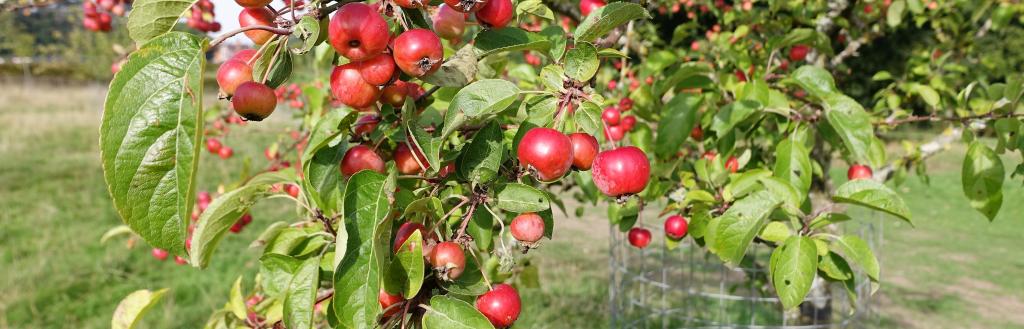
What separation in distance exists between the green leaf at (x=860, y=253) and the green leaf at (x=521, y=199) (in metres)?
0.84

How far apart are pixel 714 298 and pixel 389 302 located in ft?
15.6

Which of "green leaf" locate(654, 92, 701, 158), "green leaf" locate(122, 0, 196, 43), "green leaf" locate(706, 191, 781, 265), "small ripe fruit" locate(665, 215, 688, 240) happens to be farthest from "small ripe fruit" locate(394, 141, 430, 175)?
"small ripe fruit" locate(665, 215, 688, 240)

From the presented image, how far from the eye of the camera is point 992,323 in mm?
4859

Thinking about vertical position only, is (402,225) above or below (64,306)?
above

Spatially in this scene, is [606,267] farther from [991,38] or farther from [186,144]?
[991,38]

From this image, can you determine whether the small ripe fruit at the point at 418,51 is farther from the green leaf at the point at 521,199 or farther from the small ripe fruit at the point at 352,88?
the green leaf at the point at 521,199

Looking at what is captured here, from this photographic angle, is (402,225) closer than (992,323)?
Yes

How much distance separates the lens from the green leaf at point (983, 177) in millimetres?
1824

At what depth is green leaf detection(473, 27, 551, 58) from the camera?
941 millimetres

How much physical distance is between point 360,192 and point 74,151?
1291 cm

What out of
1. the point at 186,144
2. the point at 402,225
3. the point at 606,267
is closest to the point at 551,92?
the point at 402,225

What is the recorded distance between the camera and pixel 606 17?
940 millimetres

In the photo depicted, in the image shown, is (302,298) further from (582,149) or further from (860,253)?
(860,253)

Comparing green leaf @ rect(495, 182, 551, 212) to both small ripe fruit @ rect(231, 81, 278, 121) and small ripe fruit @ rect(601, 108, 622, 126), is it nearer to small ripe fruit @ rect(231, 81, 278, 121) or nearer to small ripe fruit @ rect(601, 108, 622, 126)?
small ripe fruit @ rect(231, 81, 278, 121)
